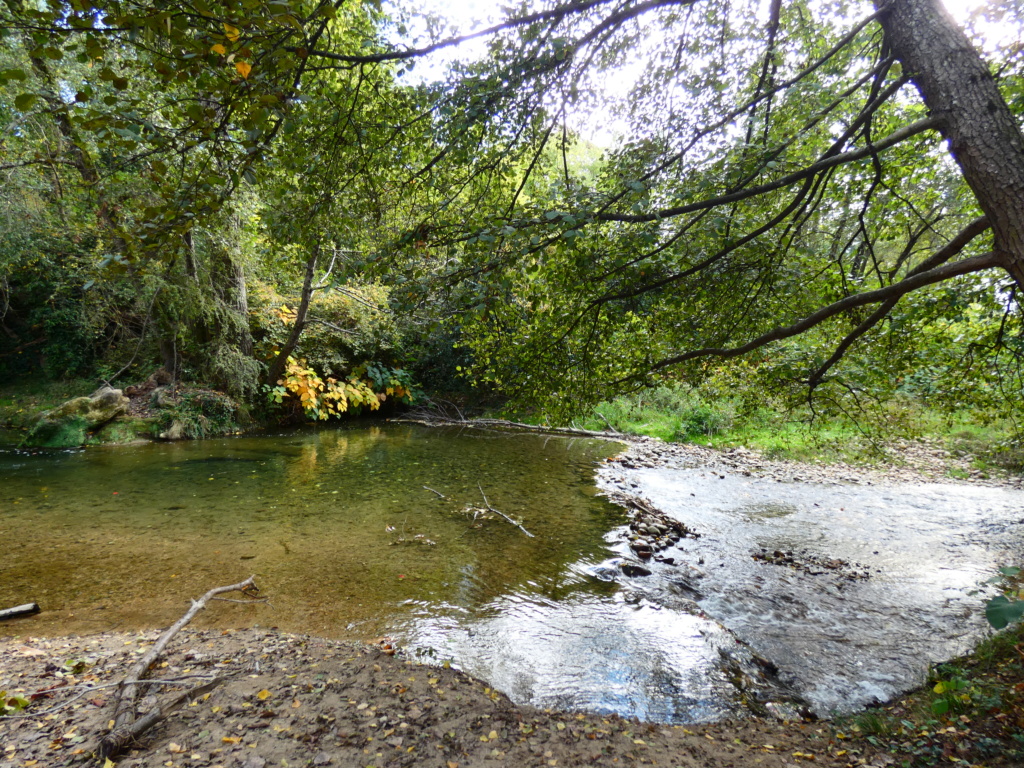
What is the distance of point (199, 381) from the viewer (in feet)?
45.8

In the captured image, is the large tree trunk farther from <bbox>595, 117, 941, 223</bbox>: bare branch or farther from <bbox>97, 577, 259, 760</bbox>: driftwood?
<bbox>97, 577, 259, 760</bbox>: driftwood

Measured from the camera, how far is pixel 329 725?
110 inches

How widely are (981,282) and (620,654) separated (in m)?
4.67

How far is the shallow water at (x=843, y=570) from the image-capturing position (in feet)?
13.0

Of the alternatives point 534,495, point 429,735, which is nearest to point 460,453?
point 534,495

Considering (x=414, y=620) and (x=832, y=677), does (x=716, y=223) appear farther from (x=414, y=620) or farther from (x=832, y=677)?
(x=414, y=620)

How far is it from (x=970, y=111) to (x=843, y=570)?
4.98 m

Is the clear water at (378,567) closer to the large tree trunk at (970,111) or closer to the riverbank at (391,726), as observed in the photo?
the riverbank at (391,726)

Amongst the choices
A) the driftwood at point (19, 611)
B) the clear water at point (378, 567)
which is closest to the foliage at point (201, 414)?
the clear water at point (378, 567)

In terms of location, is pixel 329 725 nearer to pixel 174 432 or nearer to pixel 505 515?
pixel 505 515

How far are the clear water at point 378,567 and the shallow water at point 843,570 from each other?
705 mm

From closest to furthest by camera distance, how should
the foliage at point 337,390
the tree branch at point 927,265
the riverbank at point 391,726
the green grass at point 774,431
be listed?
the riverbank at point 391,726, the tree branch at point 927,265, the green grass at point 774,431, the foliage at point 337,390

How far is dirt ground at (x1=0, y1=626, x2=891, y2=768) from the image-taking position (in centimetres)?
254

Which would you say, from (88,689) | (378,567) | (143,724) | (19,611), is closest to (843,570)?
(378,567)
